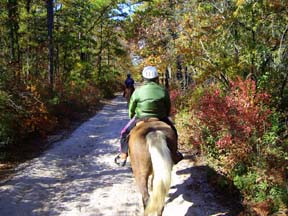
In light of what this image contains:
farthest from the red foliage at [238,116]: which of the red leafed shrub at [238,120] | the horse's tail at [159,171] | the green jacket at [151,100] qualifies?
the horse's tail at [159,171]

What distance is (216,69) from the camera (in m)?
10.3

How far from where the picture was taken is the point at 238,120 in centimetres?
678

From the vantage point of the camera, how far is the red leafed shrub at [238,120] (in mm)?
6539

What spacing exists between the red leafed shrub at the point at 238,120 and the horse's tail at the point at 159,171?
2.07 metres

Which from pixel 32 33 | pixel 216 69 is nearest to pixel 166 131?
pixel 216 69

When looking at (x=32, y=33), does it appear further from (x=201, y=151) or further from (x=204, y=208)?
(x=204, y=208)

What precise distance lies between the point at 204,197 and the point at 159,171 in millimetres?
2236

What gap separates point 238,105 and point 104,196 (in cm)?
329

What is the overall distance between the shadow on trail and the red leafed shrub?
0.82m

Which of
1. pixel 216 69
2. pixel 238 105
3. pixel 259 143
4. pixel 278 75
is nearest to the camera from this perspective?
pixel 259 143

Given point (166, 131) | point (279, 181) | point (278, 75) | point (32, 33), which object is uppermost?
point (32, 33)

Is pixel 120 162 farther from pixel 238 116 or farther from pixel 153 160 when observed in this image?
pixel 153 160

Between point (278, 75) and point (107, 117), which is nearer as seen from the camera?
point (278, 75)

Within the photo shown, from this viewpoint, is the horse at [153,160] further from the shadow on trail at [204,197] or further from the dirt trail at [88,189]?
the shadow on trail at [204,197]
